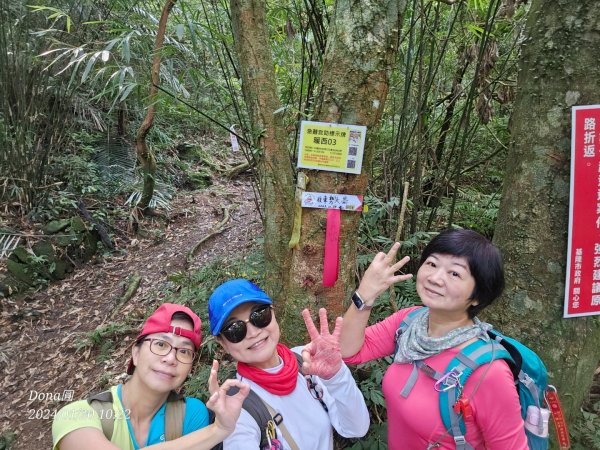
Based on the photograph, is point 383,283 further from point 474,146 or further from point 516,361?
point 474,146

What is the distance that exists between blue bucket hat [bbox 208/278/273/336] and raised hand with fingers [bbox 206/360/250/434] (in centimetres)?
22

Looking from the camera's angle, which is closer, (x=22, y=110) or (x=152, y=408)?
(x=152, y=408)

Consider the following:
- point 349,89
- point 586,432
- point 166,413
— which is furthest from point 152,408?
point 586,432

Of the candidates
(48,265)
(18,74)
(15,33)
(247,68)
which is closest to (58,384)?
(48,265)

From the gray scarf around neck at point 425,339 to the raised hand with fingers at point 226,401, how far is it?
60cm

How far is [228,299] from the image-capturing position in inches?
55.0

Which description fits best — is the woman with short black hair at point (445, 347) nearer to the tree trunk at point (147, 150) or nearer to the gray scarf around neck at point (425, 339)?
the gray scarf around neck at point (425, 339)

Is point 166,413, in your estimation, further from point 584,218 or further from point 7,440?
point 7,440

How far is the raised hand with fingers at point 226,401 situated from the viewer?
3.82ft

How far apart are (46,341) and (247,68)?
4061 millimetres

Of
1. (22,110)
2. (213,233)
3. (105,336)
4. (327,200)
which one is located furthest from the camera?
(213,233)

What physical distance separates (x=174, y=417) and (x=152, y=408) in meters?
0.10

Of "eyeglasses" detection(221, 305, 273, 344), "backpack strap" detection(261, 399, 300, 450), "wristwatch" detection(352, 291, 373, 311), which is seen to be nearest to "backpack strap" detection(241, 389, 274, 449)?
"backpack strap" detection(261, 399, 300, 450)

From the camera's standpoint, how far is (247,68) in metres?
2.16
